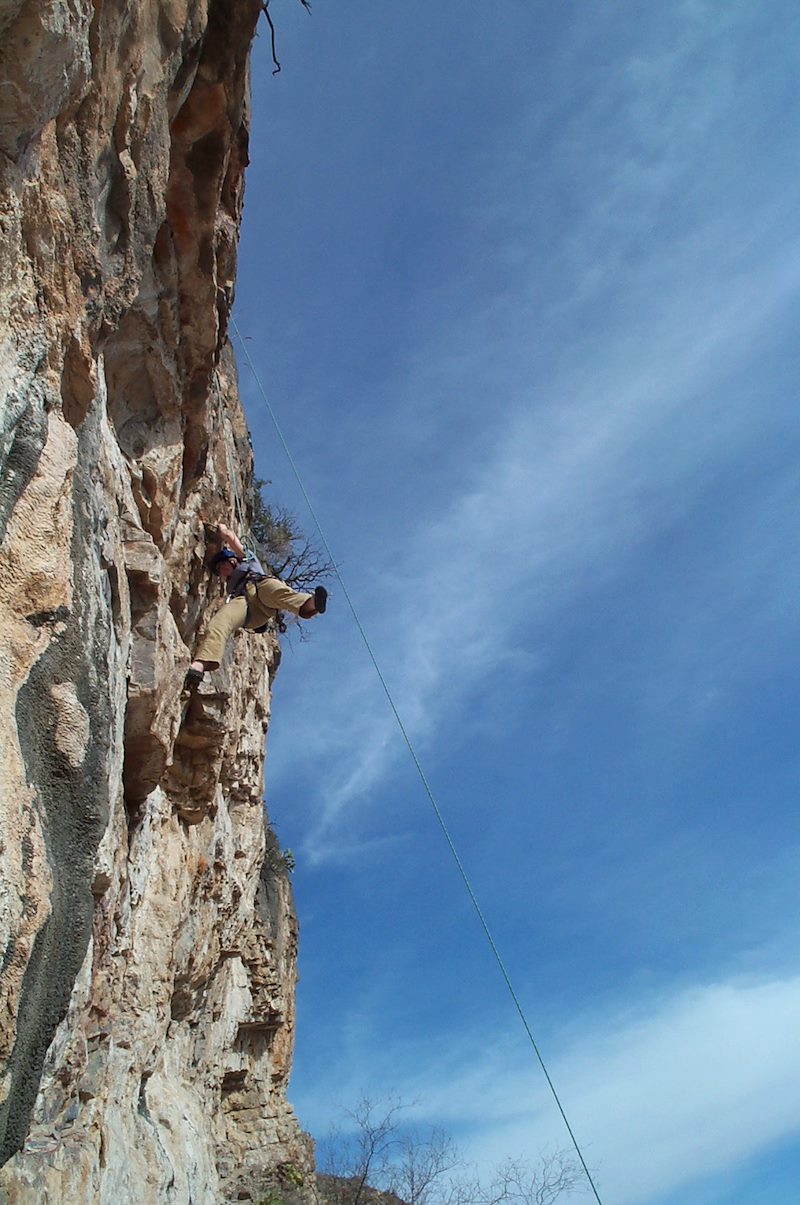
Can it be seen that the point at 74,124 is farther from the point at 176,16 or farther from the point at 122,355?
the point at 122,355

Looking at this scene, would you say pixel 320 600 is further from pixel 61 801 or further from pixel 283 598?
pixel 61 801

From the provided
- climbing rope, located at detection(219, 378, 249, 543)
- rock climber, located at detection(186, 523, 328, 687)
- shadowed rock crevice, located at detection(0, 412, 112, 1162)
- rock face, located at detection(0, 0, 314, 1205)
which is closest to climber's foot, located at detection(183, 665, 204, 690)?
rock climber, located at detection(186, 523, 328, 687)

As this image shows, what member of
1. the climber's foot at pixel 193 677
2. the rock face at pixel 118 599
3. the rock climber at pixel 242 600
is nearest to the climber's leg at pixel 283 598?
the rock climber at pixel 242 600

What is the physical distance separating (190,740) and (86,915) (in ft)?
13.2

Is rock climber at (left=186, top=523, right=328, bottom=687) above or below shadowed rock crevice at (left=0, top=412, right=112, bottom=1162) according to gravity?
above

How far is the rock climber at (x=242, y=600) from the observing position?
7.95 m

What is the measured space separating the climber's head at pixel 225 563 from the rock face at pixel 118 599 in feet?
0.66

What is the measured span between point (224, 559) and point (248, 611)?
23.7 inches

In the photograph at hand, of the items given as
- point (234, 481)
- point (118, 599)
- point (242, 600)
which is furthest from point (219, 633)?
point (118, 599)

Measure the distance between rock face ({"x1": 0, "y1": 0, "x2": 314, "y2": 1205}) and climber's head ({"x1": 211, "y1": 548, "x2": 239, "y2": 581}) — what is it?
202 mm

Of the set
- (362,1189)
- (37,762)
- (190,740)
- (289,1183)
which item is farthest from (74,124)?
(362,1189)

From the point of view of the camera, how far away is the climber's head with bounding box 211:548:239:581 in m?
8.48

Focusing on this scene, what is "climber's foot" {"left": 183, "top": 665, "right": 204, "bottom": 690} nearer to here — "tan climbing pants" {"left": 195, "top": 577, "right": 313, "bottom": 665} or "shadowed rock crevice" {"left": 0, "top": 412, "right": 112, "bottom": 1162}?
"tan climbing pants" {"left": 195, "top": 577, "right": 313, "bottom": 665}

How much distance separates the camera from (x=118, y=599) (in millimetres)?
5191
